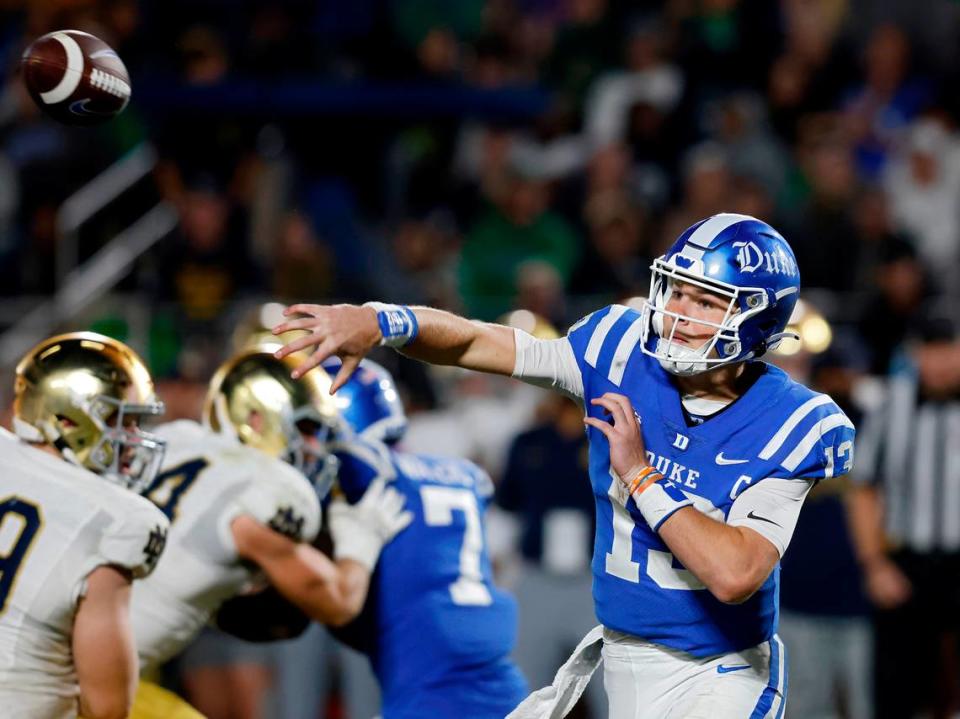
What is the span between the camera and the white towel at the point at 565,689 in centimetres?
392

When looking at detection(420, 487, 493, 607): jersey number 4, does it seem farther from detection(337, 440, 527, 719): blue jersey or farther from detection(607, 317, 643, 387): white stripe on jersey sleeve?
detection(607, 317, 643, 387): white stripe on jersey sleeve

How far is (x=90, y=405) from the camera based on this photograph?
3945mm

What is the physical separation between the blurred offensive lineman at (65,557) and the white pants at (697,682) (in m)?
1.26

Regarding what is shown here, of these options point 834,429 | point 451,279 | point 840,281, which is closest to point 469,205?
point 451,279

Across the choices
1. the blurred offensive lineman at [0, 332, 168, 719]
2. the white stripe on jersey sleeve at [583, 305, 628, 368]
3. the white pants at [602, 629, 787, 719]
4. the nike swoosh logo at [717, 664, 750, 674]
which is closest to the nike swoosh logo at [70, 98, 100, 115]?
the blurred offensive lineman at [0, 332, 168, 719]

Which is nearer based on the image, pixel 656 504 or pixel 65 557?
pixel 656 504

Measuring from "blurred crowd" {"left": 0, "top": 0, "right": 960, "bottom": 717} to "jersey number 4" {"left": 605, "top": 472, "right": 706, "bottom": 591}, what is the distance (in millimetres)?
4519

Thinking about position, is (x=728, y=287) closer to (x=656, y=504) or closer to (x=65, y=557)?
(x=656, y=504)

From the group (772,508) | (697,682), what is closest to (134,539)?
(697,682)

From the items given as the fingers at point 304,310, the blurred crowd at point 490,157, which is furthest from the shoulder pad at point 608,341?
the blurred crowd at point 490,157

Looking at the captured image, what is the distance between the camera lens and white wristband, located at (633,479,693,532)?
3.51 metres

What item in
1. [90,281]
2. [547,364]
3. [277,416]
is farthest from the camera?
[90,281]

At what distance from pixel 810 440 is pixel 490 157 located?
6731mm

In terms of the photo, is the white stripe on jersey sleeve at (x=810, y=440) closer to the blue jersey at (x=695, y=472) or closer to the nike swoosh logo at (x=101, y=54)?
the blue jersey at (x=695, y=472)
